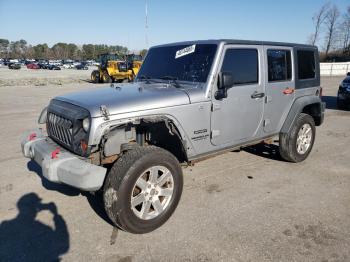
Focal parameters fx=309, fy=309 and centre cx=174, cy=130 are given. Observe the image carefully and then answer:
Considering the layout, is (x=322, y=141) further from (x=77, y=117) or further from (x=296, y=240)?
(x=77, y=117)

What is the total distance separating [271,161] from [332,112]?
7.27m

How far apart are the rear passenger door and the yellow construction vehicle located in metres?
19.2

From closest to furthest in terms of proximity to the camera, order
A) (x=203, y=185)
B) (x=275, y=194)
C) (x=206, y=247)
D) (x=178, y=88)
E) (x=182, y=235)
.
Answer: (x=206, y=247)
(x=182, y=235)
(x=178, y=88)
(x=275, y=194)
(x=203, y=185)

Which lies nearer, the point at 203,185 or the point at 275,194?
the point at 275,194

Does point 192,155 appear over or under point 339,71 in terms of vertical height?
under

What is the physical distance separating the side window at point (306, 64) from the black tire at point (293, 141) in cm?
72

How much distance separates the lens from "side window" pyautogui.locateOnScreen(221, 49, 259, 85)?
14.0ft

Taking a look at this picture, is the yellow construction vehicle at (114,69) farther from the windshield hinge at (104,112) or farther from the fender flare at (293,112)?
the windshield hinge at (104,112)

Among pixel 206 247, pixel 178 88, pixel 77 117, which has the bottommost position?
pixel 206 247

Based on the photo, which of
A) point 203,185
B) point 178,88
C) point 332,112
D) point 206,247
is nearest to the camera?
point 206,247

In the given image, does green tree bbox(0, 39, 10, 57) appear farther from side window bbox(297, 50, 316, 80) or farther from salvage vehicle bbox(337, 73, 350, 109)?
side window bbox(297, 50, 316, 80)

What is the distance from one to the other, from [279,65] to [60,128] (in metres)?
3.50

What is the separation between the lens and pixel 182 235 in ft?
11.2

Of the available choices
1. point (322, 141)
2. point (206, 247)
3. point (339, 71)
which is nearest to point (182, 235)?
point (206, 247)
